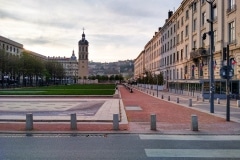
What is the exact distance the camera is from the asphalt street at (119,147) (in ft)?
25.1

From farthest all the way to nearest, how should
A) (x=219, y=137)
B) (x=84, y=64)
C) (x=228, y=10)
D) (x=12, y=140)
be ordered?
(x=84, y=64) → (x=228, y=10) → (x=219, y=137) → (x=12, y=140)

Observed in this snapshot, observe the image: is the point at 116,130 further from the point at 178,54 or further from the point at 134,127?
the point at 178,54

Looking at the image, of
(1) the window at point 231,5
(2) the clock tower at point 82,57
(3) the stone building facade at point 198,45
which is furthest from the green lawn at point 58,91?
(2) the clock tower at point 82,57

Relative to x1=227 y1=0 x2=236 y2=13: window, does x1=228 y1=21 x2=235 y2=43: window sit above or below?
below

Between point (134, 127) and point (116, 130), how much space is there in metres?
1.14

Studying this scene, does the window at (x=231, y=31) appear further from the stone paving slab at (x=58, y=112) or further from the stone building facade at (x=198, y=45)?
the stone paving slab at (x=58, y=112)

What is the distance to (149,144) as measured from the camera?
923 cm

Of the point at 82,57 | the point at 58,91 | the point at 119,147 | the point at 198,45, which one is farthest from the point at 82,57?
the point at 119,147

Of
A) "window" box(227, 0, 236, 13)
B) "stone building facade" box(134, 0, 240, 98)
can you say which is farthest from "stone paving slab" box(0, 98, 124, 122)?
"window" box(227, 0, 236, 13)

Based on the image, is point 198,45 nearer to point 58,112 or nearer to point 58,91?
point 58,91

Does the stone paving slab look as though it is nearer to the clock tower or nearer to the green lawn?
the green lawn

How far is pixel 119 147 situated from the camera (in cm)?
877

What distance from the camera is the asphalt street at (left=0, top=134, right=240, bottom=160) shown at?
302 inches

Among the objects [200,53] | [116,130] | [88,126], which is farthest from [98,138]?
[200,53]
